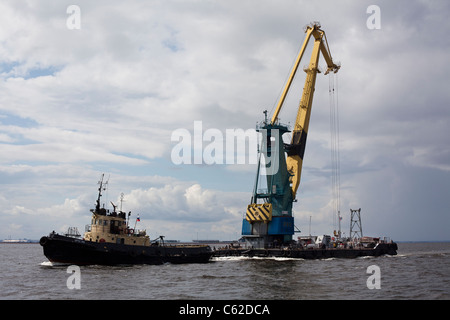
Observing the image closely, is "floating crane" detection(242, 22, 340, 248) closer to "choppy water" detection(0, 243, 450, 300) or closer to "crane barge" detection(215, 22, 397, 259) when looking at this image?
"crane barge" detection(215, 22, 397, 259)

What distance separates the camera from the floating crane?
63688 mm

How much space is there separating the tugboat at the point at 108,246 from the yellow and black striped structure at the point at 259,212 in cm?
1654

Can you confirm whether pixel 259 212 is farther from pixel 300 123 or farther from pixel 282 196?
pixel 300 123

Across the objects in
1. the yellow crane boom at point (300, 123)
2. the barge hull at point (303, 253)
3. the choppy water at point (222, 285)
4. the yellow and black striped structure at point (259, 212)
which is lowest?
the barge hull at point (303, 253)

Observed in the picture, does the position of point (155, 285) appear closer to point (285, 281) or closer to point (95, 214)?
point (285, 281)

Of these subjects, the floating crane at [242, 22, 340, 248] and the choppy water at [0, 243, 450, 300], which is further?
the floating crane at [242, 22, 340, 248]

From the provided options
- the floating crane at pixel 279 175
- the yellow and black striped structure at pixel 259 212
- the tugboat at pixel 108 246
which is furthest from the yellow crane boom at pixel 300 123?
the tugboat at pixel 108 246

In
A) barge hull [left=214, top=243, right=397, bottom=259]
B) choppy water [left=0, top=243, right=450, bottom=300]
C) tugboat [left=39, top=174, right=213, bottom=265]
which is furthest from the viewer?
barge hull [left=214, top=243, right=397, bottom=259]

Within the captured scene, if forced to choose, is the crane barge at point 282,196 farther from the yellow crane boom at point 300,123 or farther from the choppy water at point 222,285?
the choppy water at point 222,285

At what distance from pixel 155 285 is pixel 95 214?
1793 cm

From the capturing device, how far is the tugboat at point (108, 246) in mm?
41000

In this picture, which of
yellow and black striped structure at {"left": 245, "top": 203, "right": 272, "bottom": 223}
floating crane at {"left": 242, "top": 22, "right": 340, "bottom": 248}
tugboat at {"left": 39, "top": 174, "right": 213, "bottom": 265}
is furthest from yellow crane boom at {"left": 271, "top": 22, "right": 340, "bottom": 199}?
tugboat at {"left": 39, "top": 174, "right": 213, "bottom": 265}
